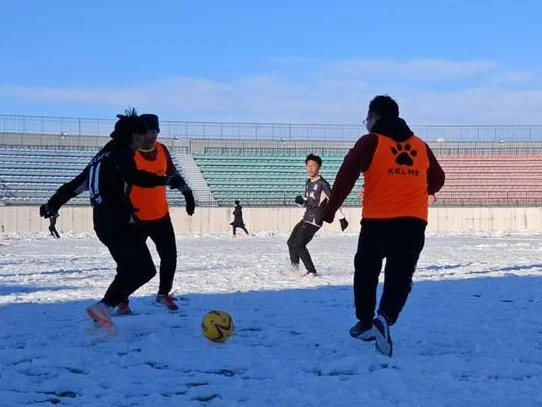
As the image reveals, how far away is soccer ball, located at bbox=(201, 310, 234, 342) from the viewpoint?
236 inches

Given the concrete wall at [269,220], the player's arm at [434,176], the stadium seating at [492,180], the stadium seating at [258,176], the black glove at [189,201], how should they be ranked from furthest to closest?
the stadium seating at [492,180]
the stadium seating at [258,176]
the concrete wall at [269,220]
the black glove at [189,201]
the player's arm at [434,176]

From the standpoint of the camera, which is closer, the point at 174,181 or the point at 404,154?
the point at 404,154

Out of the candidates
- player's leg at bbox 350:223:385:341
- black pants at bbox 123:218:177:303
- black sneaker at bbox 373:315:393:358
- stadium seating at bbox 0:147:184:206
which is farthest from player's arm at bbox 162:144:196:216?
stadium seating at bbox 0:147:184:206

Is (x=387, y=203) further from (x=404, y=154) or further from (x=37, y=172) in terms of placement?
(x=37, y=172)

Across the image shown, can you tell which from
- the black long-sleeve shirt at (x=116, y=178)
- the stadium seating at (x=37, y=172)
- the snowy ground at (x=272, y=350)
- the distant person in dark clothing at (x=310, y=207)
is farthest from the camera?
the stadium seating at (x=37, y=172)

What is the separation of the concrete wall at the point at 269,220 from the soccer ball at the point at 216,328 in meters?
27.9

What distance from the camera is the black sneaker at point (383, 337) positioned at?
548cm

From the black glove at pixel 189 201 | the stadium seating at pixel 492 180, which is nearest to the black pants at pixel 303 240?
the black glove at pixel 189 201

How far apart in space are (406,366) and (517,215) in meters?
36.0

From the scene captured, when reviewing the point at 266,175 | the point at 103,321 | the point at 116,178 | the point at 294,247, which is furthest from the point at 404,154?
the point at 266,175

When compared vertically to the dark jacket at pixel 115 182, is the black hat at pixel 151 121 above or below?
above

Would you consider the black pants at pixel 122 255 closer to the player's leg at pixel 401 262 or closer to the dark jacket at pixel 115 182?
the dark jacket at pixel 115 182

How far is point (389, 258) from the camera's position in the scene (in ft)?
19.2

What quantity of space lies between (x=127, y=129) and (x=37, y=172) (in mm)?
36092
